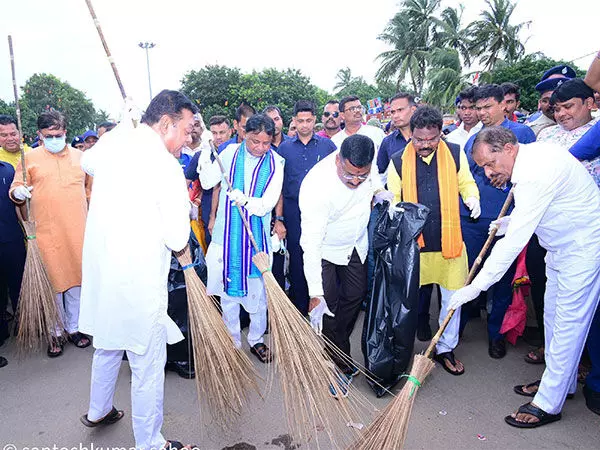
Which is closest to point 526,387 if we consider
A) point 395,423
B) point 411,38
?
point 395,423

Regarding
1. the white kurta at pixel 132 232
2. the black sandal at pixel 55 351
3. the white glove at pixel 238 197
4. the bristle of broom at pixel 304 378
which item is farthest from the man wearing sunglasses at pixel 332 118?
the black sandal at pixel 55 351

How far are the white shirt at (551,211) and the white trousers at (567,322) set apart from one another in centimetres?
4

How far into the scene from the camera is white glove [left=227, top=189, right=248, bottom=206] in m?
2.79

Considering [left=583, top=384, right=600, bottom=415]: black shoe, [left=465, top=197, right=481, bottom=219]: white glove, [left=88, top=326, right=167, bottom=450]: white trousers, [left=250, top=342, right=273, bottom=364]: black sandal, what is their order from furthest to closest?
[left=250, top=342, right=273, bottom=364]: black sandal < [left=465, top=197, right=481, bottom=219]: white glove < [left=583, top=384, right=600, bottom=415]: black shoe < [left=88, top=326, right=167, bottom=450]: white trousers

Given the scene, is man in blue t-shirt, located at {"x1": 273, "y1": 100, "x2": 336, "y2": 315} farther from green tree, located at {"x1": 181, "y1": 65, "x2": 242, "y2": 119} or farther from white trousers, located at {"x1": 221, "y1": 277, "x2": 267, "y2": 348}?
green tree, located at {"x1": 181, "y1": 65, "x2": 242, "y2": 119}

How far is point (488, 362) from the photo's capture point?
3094mm

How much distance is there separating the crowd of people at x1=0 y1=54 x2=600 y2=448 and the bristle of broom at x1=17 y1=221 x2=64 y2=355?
210 mm

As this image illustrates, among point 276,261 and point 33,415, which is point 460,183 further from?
point 33,415

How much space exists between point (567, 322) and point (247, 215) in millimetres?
2099

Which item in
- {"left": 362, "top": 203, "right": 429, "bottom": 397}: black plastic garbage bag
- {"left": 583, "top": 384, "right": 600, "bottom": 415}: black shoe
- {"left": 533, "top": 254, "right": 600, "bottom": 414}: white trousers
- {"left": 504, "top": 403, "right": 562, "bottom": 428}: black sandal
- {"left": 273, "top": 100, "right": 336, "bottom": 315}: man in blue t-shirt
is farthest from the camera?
{"left": 273, "top": 100, "right": 336, "bottom": 315}: man in blue t-shirt

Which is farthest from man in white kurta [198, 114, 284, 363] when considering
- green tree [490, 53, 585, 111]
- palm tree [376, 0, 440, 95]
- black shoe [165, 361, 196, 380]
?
palm tree [376, 0, 440, 95]

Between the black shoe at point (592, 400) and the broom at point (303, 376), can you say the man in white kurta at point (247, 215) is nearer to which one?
the broom at point (303, 376)

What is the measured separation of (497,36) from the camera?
24.1 meters

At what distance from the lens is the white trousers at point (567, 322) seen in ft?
7.33
